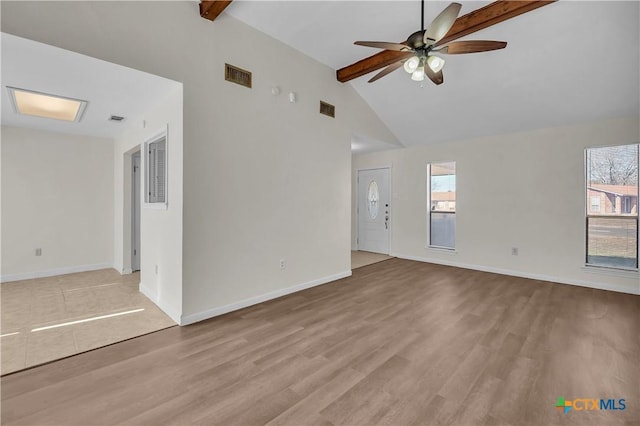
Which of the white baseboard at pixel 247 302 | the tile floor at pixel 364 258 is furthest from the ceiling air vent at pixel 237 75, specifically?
the tile floor at pixel 364 258

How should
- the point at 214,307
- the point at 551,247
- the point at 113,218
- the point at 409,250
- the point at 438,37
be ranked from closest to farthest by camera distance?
the point at 438,37
the point at 214,307
the point at 551,247
the point at 113,218
the point at 409,250

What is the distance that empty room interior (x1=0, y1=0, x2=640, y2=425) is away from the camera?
2070 millimetres

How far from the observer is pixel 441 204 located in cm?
632

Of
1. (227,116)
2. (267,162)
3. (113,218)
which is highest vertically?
(227,116)

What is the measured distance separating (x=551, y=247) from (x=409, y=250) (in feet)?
8.45

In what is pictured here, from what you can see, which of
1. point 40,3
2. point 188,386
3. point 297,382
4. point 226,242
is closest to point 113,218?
point 226,242

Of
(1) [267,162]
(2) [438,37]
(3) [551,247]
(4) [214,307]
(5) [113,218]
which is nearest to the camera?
(2) [438,37]

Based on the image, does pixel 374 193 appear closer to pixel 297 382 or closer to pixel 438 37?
pixel 438 37

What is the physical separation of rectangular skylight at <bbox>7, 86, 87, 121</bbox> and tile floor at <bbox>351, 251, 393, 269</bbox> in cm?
507

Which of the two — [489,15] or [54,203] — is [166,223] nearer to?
[54,203]

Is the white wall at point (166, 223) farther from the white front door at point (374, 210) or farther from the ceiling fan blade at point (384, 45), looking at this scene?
the white front door at point (374, 210)

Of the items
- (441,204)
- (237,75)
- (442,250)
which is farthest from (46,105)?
(442,250)

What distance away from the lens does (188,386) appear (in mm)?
2018

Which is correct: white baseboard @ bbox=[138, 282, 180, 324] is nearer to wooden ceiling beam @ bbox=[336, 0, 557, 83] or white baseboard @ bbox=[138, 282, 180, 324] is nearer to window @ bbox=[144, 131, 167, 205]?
window @ bbox=[144, 131, 167, 205]
